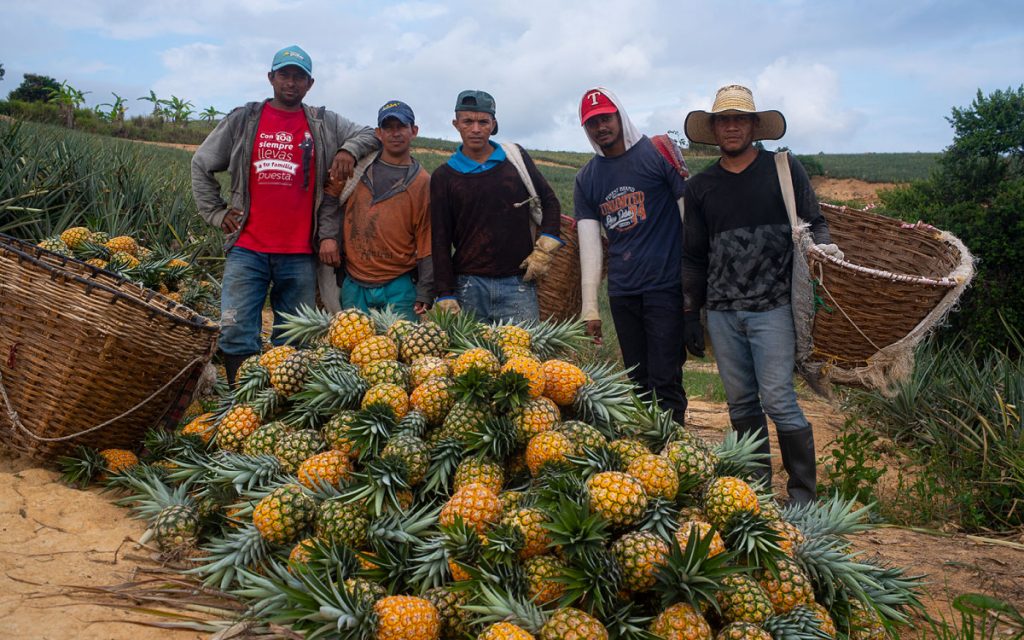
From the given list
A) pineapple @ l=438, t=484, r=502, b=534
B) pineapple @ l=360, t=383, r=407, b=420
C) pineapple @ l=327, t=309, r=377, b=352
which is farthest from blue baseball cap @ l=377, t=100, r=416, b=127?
pineapple @ l=438, t=484, r=502, b=534

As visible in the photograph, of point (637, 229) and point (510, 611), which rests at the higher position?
point (637, 229)

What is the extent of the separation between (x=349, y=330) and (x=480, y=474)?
1136 mm

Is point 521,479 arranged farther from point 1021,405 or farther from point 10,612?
point 1021,405

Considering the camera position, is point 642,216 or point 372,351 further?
point 642,216

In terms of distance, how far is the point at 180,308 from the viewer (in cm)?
466

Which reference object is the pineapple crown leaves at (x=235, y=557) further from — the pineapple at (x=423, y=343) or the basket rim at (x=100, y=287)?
the basket rim at (x=100, y=287)

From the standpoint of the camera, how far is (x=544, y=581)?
2.53m

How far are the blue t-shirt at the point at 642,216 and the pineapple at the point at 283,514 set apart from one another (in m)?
2.66

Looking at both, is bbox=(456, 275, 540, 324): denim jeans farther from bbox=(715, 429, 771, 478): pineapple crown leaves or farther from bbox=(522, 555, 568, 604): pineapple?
bbox=(522, 555, 568, 604): pineapple

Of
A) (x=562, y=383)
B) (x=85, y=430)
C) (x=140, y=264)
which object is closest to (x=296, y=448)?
(x=562, y=383)

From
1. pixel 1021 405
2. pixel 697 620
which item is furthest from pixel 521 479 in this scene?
pixel 1021 405

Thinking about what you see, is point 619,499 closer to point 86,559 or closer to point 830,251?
point 830,251

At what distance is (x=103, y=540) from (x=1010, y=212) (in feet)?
27.5

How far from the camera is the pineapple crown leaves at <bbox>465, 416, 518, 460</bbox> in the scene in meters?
2.95
